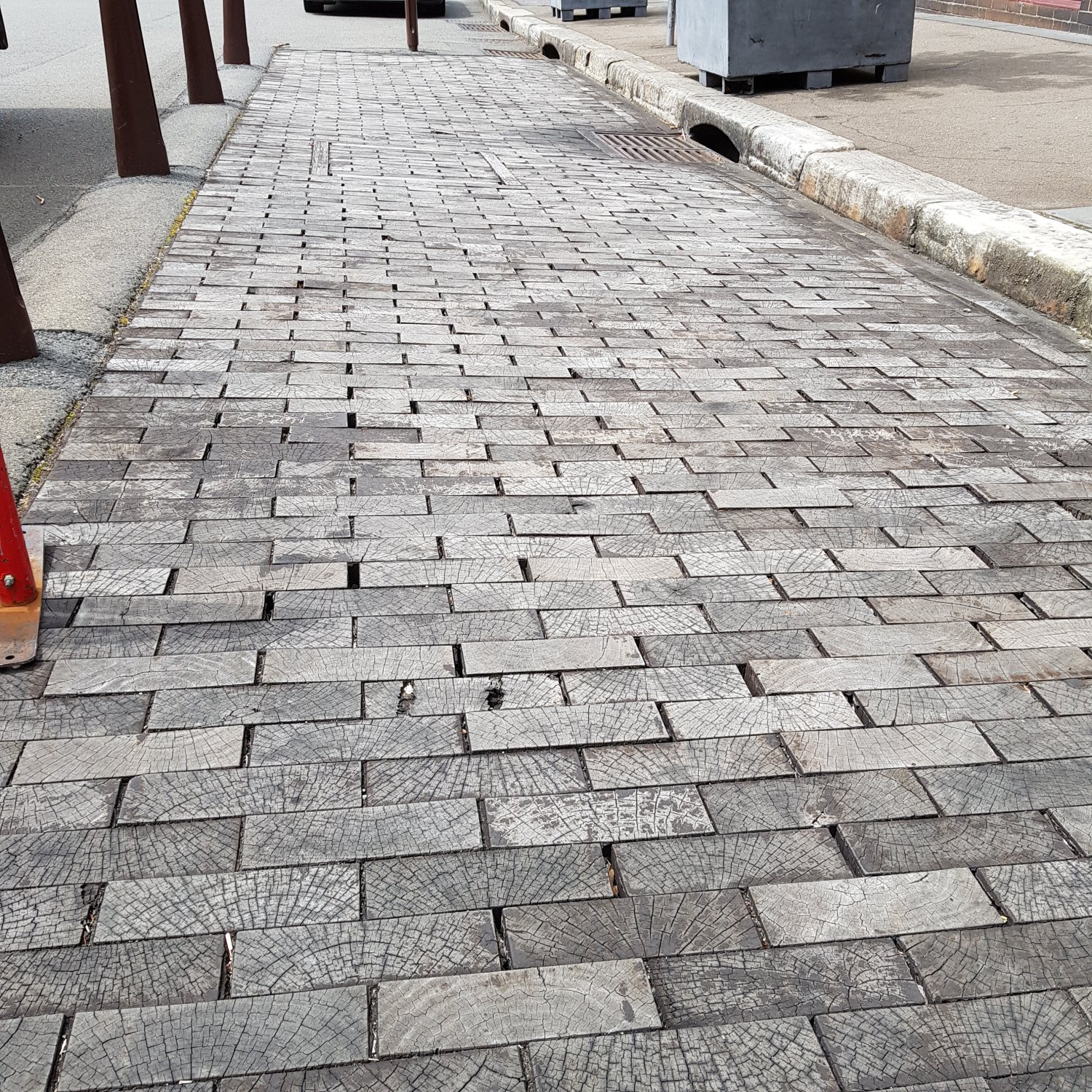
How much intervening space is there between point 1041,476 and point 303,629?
2.06m

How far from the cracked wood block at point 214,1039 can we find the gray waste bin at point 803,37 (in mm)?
8384

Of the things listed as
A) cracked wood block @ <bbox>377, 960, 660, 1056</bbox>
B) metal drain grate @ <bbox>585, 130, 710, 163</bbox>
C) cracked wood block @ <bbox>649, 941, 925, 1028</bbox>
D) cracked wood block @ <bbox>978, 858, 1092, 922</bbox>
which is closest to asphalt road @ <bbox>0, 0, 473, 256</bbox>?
metal drain grate @ <bbox>585, 130, 710, 163</bbox>

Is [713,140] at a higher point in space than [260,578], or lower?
lower

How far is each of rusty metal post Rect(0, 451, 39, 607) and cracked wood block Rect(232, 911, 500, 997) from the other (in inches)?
42.2

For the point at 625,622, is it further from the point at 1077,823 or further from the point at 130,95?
the point at 130,95

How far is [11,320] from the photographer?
3.60 meters

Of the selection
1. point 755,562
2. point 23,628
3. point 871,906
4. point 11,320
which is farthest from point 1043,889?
point 11,320

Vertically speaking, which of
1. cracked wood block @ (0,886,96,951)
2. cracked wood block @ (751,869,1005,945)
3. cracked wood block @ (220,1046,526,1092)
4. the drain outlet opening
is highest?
cracked wood block @ (0,886,96,951)

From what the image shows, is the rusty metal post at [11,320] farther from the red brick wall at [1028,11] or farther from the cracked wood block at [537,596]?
the red brick wall at [1028,11]

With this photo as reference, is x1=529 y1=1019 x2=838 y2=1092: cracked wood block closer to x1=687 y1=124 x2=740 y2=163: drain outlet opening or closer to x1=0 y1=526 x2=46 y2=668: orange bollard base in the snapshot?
x1=0 y1=526 x2=46 y2=668: orange bollard base

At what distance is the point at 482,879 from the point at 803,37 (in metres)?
8.65

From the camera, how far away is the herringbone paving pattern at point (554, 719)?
5.12 feet

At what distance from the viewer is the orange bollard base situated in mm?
2258

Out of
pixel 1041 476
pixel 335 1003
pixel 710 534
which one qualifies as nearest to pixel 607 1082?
pixel 335 1003
